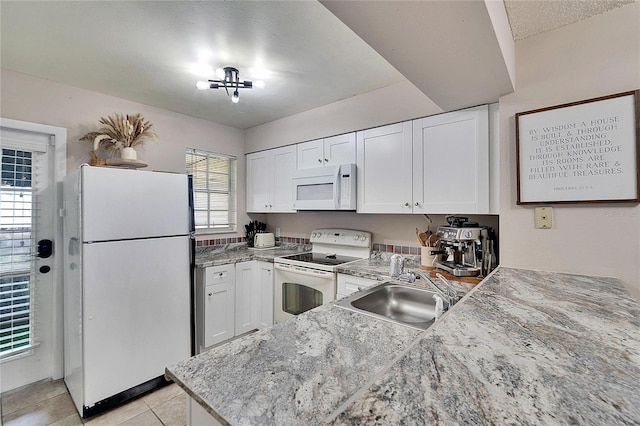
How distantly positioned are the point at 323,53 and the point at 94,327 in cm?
238

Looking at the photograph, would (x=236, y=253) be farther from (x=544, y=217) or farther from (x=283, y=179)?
Result: (x=544, y=217)

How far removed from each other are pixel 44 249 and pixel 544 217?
3612mm

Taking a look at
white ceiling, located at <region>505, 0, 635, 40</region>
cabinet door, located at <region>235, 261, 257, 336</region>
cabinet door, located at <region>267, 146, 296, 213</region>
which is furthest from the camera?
cabinet door, located at <region>267, 146, 296, 213</region>

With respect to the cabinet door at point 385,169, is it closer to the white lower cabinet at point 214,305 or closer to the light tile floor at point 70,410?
the white lower cabinet at point 214,305

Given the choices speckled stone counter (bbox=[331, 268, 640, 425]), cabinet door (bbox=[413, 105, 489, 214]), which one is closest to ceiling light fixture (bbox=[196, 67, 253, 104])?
cabinet door (bbox=[413, 105, 489, 214])

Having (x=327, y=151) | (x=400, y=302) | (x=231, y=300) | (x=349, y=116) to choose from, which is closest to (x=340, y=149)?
(x=327, y=151)

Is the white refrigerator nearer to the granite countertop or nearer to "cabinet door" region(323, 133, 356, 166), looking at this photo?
"cabinet door" region(323, 133, 356, 166)

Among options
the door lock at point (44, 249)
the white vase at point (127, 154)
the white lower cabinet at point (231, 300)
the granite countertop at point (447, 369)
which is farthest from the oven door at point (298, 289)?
the door lock at point (44, 249)

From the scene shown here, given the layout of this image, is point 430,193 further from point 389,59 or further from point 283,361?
point 283,361

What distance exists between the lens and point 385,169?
2.43 metres

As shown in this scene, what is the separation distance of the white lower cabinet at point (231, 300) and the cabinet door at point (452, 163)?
1.67 m

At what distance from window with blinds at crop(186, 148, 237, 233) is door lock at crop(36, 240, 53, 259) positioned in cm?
124

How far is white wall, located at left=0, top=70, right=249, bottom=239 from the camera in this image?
7.04 ft

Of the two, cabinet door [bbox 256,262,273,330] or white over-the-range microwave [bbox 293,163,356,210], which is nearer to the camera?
white over-the-range microwave [bbox 293,163,356,210]
